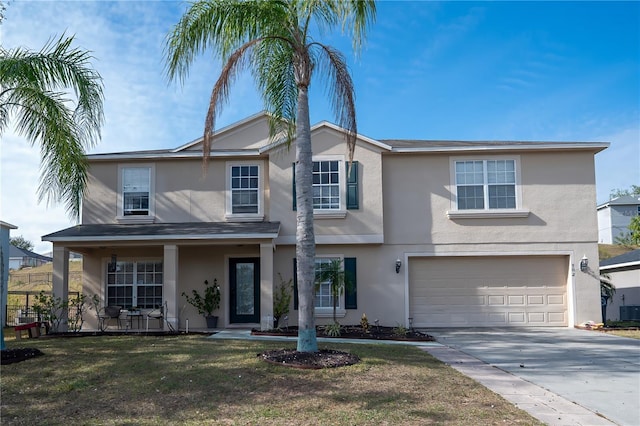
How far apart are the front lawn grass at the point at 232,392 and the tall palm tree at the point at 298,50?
1474 millimetres

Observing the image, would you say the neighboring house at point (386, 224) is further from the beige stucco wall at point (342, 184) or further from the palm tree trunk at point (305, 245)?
the palm tree trunk at point (305, 245)

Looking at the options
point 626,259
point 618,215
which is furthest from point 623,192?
point 626,259

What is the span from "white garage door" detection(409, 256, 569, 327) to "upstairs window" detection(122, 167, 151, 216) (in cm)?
840

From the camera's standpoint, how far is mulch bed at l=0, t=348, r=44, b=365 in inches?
358

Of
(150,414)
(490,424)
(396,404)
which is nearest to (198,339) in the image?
(150,414)

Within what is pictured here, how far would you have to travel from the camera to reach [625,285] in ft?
66.8

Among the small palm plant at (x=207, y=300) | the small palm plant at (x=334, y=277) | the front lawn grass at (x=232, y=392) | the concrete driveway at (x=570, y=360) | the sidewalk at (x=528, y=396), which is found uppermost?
the small palm plant at (x=334, y=277)

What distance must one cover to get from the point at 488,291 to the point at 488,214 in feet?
7.71

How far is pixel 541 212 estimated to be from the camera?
53.0ft

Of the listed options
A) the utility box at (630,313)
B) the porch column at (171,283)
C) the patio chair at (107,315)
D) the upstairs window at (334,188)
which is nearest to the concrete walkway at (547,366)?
the porch column at (171,283)

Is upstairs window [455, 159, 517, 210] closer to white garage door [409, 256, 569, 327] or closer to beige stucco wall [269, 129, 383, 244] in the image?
white garage door [409, 256, 569, 327]

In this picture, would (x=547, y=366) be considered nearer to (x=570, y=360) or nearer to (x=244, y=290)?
(x=570, y=360)

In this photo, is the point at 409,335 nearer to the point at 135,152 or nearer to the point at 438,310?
the point at 438,310

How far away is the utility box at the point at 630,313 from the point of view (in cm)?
1859
